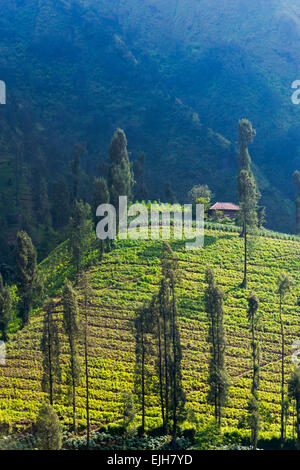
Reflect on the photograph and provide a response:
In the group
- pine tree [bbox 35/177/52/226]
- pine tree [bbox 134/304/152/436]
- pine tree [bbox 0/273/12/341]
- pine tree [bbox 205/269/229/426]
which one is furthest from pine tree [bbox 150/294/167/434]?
pine tree [bbox 35/177/52/226]

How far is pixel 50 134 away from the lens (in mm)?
193250

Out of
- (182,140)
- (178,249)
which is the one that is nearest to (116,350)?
(178,249)

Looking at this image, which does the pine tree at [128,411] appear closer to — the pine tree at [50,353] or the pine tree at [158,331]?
the pine tree at [158,331]

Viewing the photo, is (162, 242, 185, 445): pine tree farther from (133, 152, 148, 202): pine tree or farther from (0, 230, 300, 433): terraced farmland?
(133, 152, 148, 202): pine tree

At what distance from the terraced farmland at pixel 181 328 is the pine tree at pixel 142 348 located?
245 centimetres

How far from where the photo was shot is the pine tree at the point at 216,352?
5219 cm

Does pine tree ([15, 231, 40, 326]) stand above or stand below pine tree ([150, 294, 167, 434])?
above

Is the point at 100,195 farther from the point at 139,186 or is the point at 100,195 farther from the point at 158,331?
the point at 139,186

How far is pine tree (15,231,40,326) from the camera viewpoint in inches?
2766

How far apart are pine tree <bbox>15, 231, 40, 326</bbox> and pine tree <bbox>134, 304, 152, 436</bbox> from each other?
2335 centimetres

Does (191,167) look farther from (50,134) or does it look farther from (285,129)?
(50,134)

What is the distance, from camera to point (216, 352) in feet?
176

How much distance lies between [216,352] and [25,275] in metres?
31.6

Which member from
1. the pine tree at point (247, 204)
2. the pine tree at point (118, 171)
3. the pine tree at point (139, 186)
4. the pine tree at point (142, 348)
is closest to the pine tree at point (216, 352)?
the pine tree at point (142, 348)
